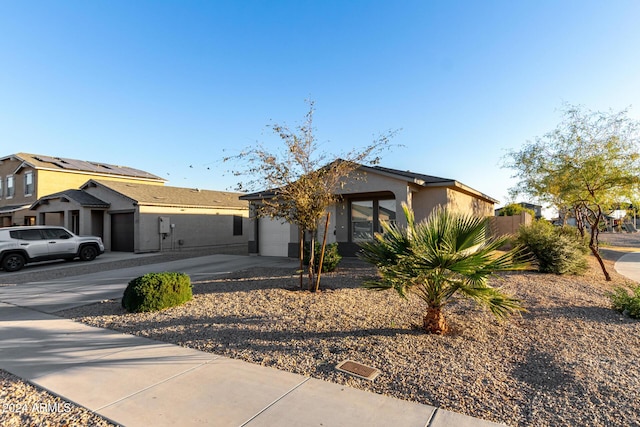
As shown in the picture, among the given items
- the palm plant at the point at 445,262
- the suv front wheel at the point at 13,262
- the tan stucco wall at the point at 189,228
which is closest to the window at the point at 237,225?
the tan stucco wall at the point at 189,228

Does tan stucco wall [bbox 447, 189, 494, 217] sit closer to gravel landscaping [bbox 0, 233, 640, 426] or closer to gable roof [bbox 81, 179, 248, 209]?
gravel landscaping [bbox 0, 233, 640, 426]

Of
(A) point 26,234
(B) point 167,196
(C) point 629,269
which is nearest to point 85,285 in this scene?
(A) point 26,234

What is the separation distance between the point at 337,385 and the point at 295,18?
37.2 ft

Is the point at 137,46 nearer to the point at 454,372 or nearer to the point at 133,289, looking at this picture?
the point at 133,289

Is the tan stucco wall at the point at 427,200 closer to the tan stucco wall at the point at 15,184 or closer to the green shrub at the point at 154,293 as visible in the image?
the green shrub at the point at 154,293

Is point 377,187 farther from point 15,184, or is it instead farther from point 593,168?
point 15,184

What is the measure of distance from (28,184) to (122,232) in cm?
1080

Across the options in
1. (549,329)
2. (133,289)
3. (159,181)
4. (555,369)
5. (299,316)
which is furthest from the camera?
(159,181)

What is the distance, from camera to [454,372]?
3699 millimetres

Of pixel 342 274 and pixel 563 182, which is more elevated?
pixel 563 182

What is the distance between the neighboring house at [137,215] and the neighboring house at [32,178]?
7.50 ft

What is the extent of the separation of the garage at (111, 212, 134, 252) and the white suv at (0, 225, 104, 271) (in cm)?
311

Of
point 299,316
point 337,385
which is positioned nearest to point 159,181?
point 299,316

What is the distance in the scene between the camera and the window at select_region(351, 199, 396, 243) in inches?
516
